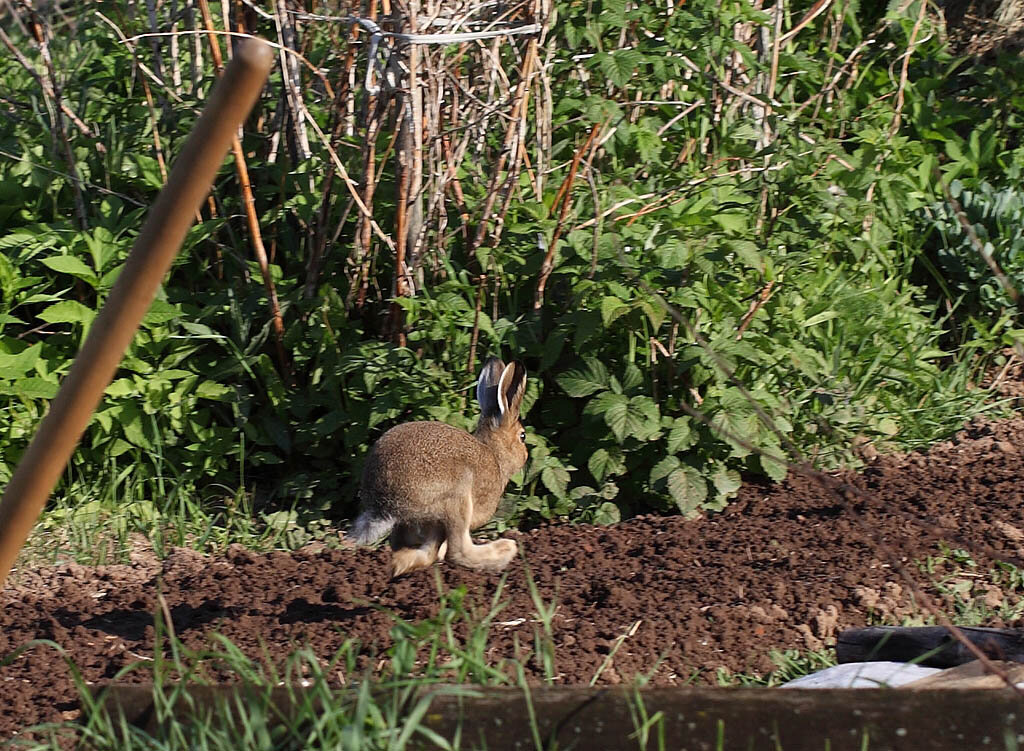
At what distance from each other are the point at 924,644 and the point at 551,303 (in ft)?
8.41

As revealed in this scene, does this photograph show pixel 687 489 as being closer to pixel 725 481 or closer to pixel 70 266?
pixel 725 481

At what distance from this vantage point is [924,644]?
12.1 ft

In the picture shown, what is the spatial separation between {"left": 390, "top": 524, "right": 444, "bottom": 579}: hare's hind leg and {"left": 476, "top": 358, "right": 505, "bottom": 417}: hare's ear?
0.68 metres

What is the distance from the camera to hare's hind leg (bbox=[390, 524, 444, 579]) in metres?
4.59

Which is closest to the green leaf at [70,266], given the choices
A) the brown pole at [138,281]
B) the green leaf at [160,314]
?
the green leaf at [160,314]

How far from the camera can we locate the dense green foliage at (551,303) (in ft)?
18.0

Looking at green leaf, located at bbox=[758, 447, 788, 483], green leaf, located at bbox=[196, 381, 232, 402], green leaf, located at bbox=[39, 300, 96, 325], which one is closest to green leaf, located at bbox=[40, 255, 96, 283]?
green leaf, located at bbox=[39, 300, 96, 325]

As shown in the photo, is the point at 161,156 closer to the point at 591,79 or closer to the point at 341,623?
the point at 591,79

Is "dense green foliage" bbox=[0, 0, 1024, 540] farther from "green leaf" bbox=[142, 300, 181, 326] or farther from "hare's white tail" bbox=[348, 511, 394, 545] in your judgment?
"hare's white tail" bbox=[348, 511, 394, 545]

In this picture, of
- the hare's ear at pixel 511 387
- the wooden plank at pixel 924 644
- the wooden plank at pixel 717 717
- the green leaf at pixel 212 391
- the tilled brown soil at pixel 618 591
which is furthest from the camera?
the green leaf at pixel 212 391

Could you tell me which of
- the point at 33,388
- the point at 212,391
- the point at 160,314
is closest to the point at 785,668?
the point at 212,391

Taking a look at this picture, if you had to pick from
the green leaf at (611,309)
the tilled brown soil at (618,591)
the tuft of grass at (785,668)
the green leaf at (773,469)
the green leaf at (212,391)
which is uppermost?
the green leaf at (611,309)

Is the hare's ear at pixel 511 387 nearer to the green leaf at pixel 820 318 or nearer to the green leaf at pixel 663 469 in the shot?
the green leaf at pixel 663 469

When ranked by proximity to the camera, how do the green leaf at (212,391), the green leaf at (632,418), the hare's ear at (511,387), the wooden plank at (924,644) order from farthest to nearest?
the green leaf at (212,391), the green leaf at (632,418), the hare's ear at (511,387), the wooden plank at (924,644)
